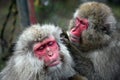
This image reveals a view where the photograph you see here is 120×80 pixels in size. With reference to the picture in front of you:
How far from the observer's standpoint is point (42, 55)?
6453 millimetres

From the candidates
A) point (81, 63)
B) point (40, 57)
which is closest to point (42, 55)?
point (40, 57)

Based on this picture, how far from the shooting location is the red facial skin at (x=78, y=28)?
7321 mm

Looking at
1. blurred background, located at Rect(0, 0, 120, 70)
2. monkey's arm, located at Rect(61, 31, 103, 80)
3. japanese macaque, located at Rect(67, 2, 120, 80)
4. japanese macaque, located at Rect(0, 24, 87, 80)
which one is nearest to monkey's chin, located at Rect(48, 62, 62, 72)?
japanese macaque, located at Rect(0, 24, 87, 80)

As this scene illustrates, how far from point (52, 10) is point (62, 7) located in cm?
156

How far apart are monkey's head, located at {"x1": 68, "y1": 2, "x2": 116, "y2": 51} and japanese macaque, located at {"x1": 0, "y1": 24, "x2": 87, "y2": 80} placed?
28.1 inches

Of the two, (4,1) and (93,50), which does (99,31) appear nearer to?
(93,50)

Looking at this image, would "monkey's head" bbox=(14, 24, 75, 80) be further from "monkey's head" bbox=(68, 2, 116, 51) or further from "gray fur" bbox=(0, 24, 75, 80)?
"monkey's head" bbox=(68, 2, 116, 51)

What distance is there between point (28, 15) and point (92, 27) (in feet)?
3.25

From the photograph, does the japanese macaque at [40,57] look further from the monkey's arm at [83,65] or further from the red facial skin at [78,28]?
the red facial skin at [78,28]

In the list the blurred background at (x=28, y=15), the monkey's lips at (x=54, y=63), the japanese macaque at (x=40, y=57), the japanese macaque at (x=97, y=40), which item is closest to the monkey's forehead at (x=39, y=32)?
the japanese macaque at (x=40, y=57)

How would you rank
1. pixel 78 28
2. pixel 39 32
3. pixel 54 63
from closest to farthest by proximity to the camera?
pixel 54 63, pixel 39 32, pixel 78 28

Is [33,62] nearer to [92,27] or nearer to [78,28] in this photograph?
[78,28]

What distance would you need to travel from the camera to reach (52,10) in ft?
43.0

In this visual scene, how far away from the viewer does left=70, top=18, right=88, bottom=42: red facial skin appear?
7321mm
